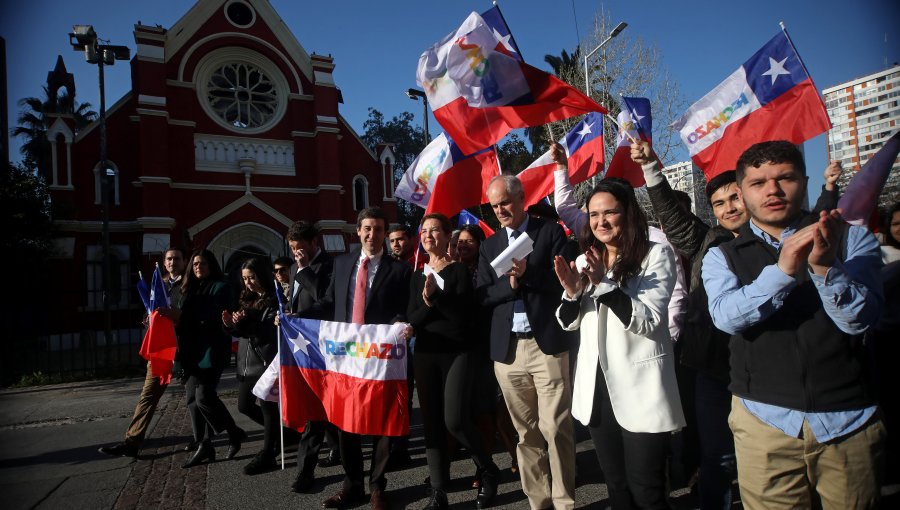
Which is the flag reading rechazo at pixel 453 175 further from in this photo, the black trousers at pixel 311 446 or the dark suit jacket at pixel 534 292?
the black trousers at pixel 311 446

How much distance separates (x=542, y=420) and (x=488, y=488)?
2.84 feet

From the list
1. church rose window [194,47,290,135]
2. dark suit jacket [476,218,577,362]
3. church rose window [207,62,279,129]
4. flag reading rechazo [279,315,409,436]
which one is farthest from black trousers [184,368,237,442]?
church rose window [207,62,279,129]

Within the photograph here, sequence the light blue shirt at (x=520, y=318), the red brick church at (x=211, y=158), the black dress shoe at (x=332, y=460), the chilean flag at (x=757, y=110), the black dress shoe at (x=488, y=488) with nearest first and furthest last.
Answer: the light blue shirt at (x=520, y=318)
the black dress shoe at (x=488, y=488)
the chilean flag at (x=757, y=110)
the black dress shoe at (x=332, y=460)
the red brick church at (x=211, y=158)

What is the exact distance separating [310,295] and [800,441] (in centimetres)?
379

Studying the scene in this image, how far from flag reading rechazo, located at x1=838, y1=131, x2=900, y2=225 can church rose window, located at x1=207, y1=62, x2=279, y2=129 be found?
23.5 metres

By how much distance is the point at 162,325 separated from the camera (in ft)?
17.6

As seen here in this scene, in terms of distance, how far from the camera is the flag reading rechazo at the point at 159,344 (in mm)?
5230

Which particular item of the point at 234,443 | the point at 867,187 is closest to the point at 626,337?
the point at 867,187

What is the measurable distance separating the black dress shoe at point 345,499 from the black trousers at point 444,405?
65 cm

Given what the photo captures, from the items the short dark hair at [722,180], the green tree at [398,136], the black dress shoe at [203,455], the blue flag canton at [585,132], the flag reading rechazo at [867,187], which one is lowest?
the black dress shoe at [203,455]

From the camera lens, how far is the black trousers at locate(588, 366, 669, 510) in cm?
245

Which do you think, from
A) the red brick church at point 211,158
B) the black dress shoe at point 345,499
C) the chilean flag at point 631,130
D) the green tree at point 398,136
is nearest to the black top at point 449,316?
the black dress shoe at point 345,499

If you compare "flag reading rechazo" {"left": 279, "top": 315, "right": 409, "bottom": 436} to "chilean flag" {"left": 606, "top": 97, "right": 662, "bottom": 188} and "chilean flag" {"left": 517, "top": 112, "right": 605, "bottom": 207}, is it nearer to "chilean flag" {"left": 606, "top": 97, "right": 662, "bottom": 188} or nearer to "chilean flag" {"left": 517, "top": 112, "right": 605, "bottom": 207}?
"chilean flag" {"left": 606, "top": 97, "right": 662, "bottom": 188}

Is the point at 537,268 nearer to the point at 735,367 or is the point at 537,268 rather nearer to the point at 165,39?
the point at 735,367
